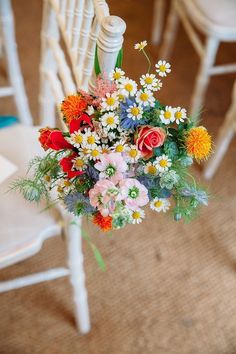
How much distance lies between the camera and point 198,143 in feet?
1.92

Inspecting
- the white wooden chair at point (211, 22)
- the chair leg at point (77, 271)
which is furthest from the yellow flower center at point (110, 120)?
the white wooden chair at point (211, 22)

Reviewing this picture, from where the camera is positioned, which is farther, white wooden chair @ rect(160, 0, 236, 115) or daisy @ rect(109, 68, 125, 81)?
white wooden chair @ rect(160, 0, 236, 115)

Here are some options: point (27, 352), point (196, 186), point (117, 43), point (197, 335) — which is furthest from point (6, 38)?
point (197, 335)

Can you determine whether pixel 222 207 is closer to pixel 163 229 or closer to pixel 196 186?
pixel 163 229

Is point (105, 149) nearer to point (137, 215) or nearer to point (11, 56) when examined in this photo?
point (137, 215)

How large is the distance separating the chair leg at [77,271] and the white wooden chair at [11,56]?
0.48 metres

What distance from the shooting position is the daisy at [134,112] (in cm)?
58

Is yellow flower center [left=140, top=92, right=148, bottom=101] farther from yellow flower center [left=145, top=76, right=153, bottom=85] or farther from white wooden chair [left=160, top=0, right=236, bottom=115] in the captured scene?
white wooden chair [left=160, top=0, right=236, bottom=115]

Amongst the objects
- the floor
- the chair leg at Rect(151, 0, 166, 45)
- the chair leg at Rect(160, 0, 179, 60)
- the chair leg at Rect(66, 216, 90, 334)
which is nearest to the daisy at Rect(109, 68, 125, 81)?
the chair leg at Rect(66, 216, 90, 334)

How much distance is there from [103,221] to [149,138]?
143mm

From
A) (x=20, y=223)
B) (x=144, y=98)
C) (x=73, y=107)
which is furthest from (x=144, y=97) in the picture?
(x=20, y=223)

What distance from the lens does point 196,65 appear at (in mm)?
1917

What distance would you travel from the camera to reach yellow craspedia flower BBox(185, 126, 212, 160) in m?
0.58

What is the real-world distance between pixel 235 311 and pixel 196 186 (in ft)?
2.58
